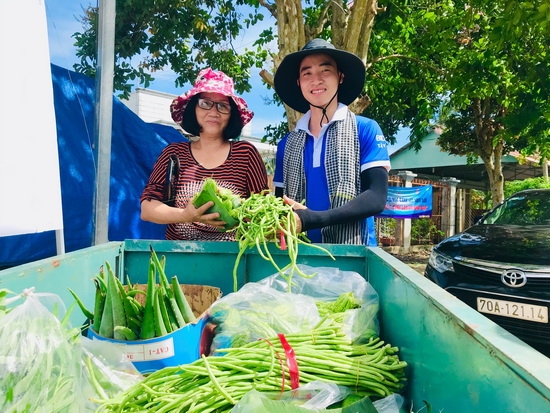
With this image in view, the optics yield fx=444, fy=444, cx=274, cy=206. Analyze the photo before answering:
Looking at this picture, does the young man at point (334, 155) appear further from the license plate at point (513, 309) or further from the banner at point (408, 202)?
the banner at point (408, 202)

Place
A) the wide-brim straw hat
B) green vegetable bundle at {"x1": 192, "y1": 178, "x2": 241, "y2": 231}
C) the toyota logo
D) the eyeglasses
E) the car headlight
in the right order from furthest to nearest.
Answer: the car headlight, the toyota logo, the eyeglasses, the wide-brim straw hat, green vegetable bundle at {"x1": 192, "y1": 178, "x2": 241, "y2": 231}

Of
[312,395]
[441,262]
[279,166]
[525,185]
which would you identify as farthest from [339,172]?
[525,185]

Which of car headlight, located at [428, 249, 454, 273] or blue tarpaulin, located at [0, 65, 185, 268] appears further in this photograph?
car headlight, located at [428, 249, 454, 273]

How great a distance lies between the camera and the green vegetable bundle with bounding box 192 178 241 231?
2.19m

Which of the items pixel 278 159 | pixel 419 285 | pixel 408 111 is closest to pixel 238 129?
pixel 278 159

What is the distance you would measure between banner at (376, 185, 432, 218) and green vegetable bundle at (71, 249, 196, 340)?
11204 mm

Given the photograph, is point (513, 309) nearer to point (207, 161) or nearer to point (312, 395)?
point (207, 161)

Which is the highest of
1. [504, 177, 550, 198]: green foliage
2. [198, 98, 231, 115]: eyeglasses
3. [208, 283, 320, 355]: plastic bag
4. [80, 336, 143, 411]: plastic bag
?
[504, 177, 550, 198]: green foliage

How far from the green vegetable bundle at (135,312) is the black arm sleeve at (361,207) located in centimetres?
76

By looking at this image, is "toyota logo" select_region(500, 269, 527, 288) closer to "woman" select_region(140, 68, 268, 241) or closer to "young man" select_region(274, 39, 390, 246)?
"young man" select_region(274, 39, 390, 246)

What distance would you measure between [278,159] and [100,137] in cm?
132

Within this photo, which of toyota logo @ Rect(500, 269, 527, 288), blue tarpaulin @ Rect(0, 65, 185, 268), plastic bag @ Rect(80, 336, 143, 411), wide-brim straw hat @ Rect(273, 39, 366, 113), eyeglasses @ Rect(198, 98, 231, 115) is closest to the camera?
plastic bag @ Rect(80, 336, 143, 411)

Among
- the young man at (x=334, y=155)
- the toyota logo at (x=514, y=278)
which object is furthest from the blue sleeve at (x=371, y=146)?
the toyota logo at (x=514, y=278)

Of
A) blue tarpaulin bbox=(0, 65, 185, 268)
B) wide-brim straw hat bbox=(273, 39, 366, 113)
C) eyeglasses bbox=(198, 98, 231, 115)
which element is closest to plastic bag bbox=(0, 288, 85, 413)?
eyeglasses bbox=(198, 98, 231, 115)
